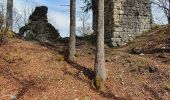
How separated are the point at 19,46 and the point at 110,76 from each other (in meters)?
5.29

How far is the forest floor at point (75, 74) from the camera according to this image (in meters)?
16.4

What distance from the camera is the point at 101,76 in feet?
57.5

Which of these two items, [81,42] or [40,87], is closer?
[40,87]

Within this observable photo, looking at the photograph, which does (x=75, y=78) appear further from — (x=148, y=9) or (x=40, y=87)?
(x=148, y=9)

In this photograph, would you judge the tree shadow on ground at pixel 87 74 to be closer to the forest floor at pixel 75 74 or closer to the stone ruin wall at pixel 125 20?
the forest floor at pixel 75 74

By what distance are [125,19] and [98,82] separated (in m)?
8.86

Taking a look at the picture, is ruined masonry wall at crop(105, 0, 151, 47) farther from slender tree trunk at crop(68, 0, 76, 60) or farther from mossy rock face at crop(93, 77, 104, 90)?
mossy rock face at crop(93, 77, 104, 90)

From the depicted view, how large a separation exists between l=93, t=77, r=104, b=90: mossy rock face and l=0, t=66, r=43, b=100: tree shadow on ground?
2553 mm

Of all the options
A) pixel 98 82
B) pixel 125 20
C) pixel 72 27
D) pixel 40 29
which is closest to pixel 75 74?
pixel 98 82

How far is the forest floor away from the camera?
16.4 metres

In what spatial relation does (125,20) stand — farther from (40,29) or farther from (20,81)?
(20,81)

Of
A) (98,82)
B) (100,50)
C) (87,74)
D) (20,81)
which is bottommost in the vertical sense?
(98,82)

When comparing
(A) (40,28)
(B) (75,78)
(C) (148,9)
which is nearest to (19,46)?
(B) (75,78)

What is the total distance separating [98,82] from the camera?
17.3 m
